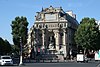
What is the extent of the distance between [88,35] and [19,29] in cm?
2376

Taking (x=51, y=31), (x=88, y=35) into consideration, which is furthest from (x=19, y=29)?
(x=51, y=31)

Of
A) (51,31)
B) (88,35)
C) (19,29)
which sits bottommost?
(88,35)

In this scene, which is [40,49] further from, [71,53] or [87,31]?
[87,31]

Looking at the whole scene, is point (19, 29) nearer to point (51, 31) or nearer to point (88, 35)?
point (88, 35)

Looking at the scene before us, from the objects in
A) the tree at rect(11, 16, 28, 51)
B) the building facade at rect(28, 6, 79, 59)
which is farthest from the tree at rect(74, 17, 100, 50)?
the tree at rect(11, 16, 28, 51)

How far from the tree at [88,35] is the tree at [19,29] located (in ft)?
65.6

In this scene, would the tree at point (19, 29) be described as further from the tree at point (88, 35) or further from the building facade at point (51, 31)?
the building facade at point (51, 31)

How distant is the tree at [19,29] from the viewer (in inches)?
4345

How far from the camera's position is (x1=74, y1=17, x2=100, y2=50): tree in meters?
117

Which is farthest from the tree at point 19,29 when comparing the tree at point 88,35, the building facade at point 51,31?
the building facade at point 51,31

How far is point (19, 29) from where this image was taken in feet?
369

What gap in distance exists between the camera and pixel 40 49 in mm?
136250

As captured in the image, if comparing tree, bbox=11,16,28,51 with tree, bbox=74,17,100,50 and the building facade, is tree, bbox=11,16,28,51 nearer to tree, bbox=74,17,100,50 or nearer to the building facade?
tree, bbox=74,17,100,50

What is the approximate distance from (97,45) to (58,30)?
2430 cm
